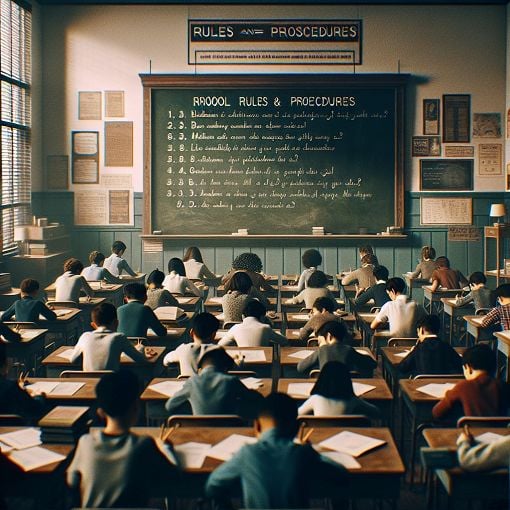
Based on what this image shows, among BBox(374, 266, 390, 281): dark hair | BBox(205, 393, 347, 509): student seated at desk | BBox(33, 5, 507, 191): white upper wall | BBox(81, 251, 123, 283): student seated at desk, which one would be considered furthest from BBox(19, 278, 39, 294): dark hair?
BBox(33, 5, 507, 191): white upper wall

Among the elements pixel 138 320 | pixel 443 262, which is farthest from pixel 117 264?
pixel 443 262

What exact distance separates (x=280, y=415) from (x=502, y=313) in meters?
3.71

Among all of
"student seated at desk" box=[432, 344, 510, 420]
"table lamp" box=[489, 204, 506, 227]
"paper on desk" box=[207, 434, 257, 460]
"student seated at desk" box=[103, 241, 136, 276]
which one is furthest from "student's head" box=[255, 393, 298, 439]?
"table lamp" box=[489, 204, 506, 227]

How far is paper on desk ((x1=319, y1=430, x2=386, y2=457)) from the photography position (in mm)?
3193

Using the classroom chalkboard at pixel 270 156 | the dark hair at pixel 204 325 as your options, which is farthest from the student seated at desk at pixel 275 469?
the classroom chalkboard at pixel 270 156

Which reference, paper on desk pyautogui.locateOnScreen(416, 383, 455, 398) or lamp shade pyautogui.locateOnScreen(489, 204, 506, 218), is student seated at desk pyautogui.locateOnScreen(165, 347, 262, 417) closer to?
paper on desk pyautogui.locateOnScreen(416, 383, 455, 398)

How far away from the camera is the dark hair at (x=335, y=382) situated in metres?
3.68

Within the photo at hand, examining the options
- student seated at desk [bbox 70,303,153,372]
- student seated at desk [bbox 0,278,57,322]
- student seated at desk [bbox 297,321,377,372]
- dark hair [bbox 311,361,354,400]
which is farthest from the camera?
student seated at desk [bbox 0,278,57,322]

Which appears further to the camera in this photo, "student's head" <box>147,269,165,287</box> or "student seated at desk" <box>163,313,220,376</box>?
"student's head" <box>147,269,165,287</box>

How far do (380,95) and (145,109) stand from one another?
131 inches

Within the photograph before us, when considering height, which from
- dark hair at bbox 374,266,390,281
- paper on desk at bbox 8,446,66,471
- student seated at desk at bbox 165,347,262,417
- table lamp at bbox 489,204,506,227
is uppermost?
table lamp at bbox 489,204,506,227

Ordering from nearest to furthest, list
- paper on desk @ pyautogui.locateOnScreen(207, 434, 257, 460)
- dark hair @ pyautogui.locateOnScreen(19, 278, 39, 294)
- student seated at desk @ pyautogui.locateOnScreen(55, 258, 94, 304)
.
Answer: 1. paper on desk @ pyautogui.locateOnScreen(207, 434, 257, 460)
2. dark hair @ pyautogui.locateOnScreen(19, 278, 39, 294)
3. student seated at desk @ pyautogui.locateOnScreen(55, 258, 94, 304)

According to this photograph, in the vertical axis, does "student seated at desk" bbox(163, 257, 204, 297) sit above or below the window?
below

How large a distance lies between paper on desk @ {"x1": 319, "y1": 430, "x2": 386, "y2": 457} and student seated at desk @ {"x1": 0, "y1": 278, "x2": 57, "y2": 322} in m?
3.69
